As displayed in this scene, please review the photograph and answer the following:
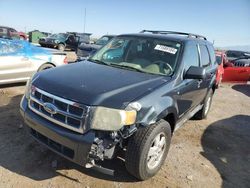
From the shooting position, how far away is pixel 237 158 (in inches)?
192

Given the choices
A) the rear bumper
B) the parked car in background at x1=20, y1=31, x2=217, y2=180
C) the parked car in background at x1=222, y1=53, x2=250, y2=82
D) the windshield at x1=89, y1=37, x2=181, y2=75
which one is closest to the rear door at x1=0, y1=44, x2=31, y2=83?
the windshield at x1=89, y1=37, x2=181, y2=75

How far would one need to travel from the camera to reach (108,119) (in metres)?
3.10

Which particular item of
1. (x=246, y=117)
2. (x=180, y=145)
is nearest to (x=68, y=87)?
(x=180, y=145)

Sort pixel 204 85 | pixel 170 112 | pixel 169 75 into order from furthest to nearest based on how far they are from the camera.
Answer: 1. pixel 204 85
2. pixel 169 75
3. pixel 170 112

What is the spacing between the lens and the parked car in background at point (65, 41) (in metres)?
24.8

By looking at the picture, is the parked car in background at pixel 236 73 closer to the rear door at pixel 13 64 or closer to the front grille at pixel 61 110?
the rear door at pixel 13 64

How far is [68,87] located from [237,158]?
3.19 m

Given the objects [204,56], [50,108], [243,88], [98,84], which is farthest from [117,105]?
[243,88]

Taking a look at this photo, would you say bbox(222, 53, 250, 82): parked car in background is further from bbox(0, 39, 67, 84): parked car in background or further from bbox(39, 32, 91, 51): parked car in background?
bbox(39, 32, 91, 51): parked car in background

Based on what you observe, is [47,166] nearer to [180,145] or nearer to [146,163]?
[146,163]

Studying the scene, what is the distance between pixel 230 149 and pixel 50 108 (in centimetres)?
345

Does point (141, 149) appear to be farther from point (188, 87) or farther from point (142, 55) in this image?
point (142, 55)

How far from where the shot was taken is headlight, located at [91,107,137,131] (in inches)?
121

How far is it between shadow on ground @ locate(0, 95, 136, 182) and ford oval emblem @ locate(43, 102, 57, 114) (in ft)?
2.96
